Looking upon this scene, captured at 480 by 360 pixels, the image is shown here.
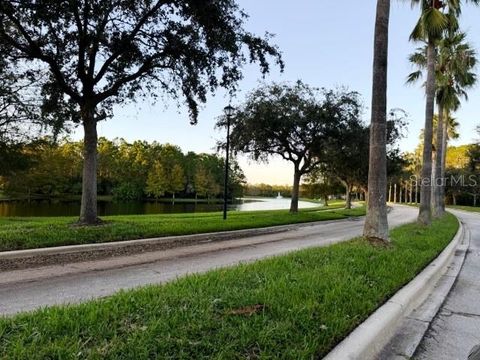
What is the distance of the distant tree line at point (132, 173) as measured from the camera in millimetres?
68750

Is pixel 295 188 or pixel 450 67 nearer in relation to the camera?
pixel 450 67

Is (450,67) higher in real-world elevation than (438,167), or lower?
higher

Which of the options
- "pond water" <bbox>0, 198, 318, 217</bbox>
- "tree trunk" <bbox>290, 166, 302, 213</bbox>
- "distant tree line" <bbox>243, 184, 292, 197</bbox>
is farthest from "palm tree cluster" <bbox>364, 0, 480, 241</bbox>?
"distant tree line" <bbox>243, 184, 292, 197</bbox>

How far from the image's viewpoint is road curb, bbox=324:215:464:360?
10.7 ft

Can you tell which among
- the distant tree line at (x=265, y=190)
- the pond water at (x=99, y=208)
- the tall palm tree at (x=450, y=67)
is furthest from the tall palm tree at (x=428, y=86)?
the distant tree line at (x=265, y=190)

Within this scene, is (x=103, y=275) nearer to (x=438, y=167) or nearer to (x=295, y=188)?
(x=295, y=188)

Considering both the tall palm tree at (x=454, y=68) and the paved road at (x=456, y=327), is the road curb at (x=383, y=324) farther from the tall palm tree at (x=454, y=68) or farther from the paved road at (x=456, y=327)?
the tall palm tree at (x=454, y=68)

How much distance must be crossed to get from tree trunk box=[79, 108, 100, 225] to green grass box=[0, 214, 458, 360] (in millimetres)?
7194

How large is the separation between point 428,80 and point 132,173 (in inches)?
2992

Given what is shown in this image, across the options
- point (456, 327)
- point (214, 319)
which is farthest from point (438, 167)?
point (214, 319)

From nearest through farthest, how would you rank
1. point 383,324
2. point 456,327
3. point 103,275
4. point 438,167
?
point 383,324
point 456,327
point 103,275
point 438,167

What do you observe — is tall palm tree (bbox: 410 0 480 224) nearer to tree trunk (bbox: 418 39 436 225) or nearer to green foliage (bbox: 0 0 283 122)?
tree trunk (bbox: 418 39 436 225)

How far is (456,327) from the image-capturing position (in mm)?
4582

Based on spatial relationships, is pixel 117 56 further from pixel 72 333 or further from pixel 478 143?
pixel 478 143
